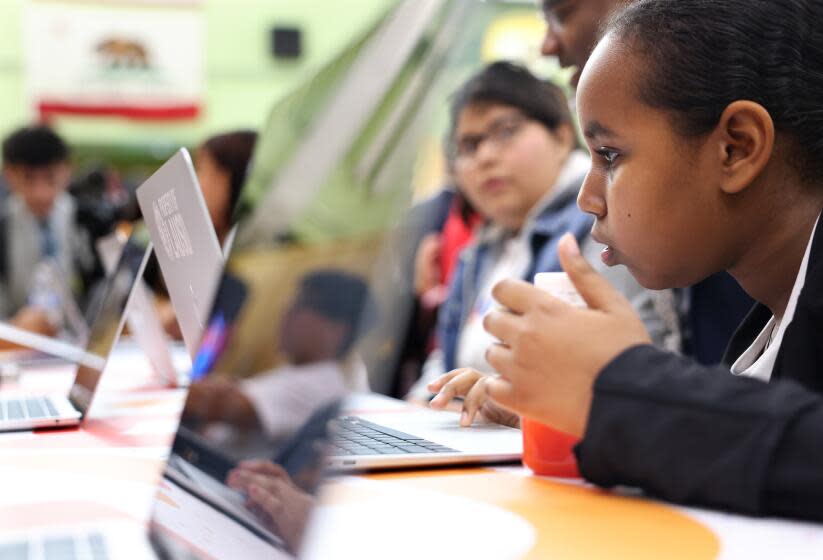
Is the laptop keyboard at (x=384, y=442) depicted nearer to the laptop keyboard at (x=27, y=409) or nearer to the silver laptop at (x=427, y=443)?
the silver laptop at (x=427, y=443)

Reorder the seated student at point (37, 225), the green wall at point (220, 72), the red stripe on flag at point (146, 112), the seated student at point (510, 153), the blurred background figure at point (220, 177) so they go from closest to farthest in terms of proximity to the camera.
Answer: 1. the blurred background figure at point (220, 177)
2. the seated student at point (510, 153)
3. the seated student at point (37, 225)
4. the green wall at point (220, 72)
5. the red stripe on flag at point (146, 112)

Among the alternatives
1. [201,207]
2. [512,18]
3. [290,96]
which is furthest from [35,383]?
[512,18]

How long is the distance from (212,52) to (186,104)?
0.43 meters

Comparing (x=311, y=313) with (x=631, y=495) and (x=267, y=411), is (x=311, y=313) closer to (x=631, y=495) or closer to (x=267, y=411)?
(x=267, y=411)

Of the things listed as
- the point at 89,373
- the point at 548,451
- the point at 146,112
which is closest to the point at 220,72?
the point at 146,112

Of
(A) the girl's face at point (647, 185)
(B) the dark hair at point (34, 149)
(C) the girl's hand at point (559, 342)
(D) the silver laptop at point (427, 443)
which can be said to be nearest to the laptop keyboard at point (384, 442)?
(D) the silver laptop at point (427, 443)

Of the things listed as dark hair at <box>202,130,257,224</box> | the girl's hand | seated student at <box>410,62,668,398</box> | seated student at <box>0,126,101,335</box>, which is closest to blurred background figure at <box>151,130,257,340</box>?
dark hair at <box>202,130,257,224</box>

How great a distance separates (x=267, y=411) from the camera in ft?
1.43

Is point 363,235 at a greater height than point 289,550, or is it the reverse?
point 363,235

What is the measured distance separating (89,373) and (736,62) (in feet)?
2.90

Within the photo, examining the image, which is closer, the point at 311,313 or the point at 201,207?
the point at 311,313

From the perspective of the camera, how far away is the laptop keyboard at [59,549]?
536 mm

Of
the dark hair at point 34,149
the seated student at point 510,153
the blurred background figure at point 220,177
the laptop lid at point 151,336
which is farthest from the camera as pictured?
the dark hair at point 34,149

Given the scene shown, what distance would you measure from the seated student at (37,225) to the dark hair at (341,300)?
314 centimetres
